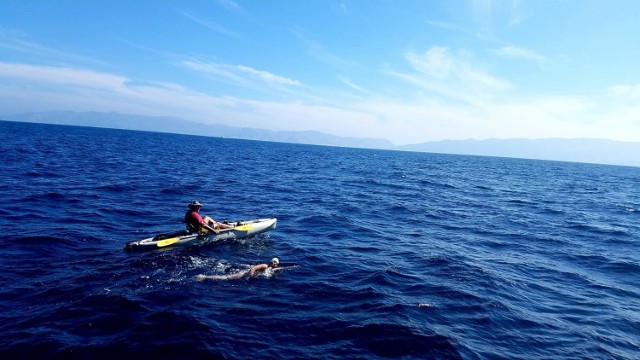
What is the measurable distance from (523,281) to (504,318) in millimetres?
4316

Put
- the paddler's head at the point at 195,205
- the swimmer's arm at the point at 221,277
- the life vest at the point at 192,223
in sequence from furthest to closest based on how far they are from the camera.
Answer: the paddler's head at the point at 195,205 → the life vest at the point at 192,223 → the swimmer's arm at the point at 221,277

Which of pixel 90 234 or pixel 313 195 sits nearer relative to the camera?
pixel 90 234

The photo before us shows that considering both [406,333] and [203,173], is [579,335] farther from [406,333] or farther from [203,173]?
[203,173]

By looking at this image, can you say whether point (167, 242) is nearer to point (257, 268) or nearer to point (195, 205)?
point (195, 205)

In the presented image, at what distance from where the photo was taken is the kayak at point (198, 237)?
16.7 m

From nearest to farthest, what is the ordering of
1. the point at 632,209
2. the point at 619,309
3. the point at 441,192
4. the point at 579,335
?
A: the point at 579,335
the point at 619,309
the point at 632,209
the point at 441,192

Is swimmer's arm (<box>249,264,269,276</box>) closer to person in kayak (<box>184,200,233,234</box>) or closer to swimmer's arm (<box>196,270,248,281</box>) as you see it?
swimmer's arm (<box>196,270,248,281</box>)

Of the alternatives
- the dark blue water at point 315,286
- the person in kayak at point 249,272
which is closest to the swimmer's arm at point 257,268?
the person in kayak at point 249,272

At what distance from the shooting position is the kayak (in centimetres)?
1670

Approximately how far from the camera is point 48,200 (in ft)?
82.3

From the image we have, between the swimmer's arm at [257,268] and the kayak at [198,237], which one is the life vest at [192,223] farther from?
the swimmer's arm at [257,268]

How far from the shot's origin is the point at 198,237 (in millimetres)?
18547

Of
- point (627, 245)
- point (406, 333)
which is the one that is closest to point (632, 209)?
point (627, 245)

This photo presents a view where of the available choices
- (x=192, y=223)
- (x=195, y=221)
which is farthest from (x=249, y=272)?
(x=192, y=223)
